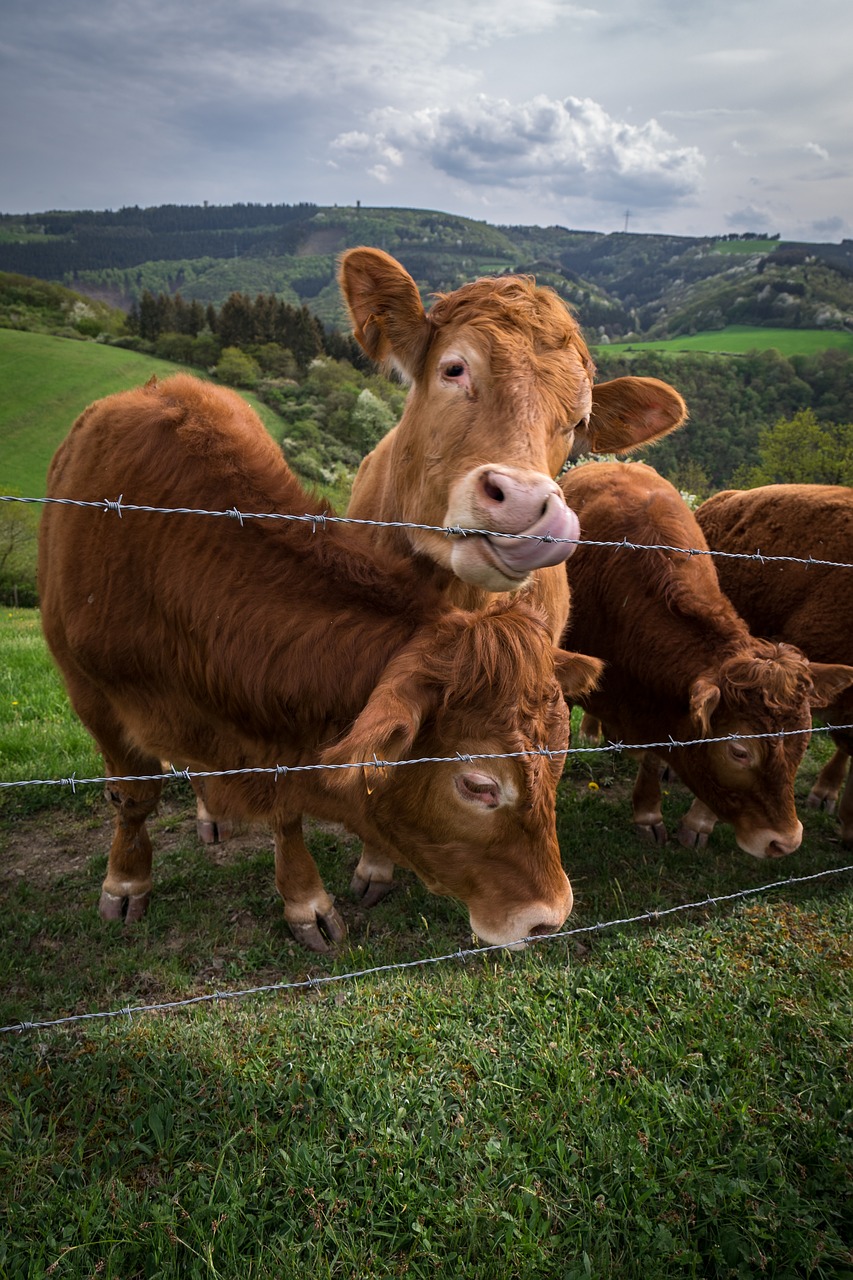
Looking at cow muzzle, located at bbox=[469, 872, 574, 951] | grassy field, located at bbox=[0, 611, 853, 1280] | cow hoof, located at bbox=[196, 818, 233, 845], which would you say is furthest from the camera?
cow hoof, located at bbox=[196, 818, 233, 845]

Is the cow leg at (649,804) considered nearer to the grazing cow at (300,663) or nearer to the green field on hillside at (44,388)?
the grazing cow at (300,663)

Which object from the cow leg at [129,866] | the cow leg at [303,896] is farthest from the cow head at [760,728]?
the cow leg at [129,866]

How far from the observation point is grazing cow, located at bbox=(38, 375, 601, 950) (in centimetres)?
281

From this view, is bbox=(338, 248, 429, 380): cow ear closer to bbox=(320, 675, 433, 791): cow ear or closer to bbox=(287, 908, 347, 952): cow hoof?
bbox=(320, 675, 433, 791): cow ear

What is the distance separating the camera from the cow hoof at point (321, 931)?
4.31 meters

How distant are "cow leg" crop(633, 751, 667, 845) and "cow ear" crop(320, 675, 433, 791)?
381 centimetres

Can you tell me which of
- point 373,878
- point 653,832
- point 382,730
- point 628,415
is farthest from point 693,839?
point 382,730

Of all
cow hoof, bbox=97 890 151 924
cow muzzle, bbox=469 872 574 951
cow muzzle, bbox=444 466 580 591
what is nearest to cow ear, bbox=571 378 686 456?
cow muzzle, bbox=444 466 580 591

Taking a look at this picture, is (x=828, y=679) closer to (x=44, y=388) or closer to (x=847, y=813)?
(x=847, y=813)

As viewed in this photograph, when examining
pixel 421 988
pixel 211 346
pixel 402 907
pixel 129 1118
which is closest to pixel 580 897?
pixel 402 907

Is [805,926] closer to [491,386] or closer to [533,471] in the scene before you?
[533,471]

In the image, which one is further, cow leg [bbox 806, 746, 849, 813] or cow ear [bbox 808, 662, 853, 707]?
cow leg [bbox 806, 746, 849, 813]

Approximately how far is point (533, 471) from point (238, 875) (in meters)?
3.58

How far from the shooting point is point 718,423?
62406mm
